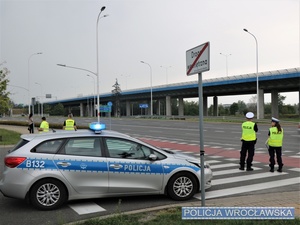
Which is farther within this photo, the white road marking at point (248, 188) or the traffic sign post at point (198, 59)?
the white road marking at point (248, 188)

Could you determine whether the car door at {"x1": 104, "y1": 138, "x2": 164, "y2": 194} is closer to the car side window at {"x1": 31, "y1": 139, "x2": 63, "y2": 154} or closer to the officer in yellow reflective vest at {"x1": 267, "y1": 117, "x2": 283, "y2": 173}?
the car side window at {"x1": 31, "y1": 139, "x2": 63, "y2": 154}

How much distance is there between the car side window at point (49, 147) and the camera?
628 cm

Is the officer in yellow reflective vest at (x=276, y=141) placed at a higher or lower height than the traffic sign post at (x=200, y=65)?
lower

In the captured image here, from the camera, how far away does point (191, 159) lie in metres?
7.07

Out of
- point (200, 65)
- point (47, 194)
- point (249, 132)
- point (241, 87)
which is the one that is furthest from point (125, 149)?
point (241, 87)

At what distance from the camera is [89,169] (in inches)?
247

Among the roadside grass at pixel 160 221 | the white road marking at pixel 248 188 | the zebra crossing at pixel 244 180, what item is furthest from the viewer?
the zebra crossing at pixel 244 180

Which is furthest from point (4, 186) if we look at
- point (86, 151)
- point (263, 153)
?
point (263, 153)

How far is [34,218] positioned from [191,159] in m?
3.27

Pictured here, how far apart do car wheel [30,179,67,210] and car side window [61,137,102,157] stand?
63 centimetres

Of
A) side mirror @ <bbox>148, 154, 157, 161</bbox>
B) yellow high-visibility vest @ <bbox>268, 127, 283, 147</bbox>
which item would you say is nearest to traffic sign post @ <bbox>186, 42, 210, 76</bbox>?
side mirror @ <bbox>148, 154, 157, 161</bbox>

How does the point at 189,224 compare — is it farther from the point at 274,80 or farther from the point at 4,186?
the point at 274,80

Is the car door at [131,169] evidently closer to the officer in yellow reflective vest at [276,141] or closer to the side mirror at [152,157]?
the side mirror at [152,157]

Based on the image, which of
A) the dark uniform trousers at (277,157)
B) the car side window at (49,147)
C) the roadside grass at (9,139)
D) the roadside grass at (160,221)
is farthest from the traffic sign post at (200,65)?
the roadside grass at (9,139)
